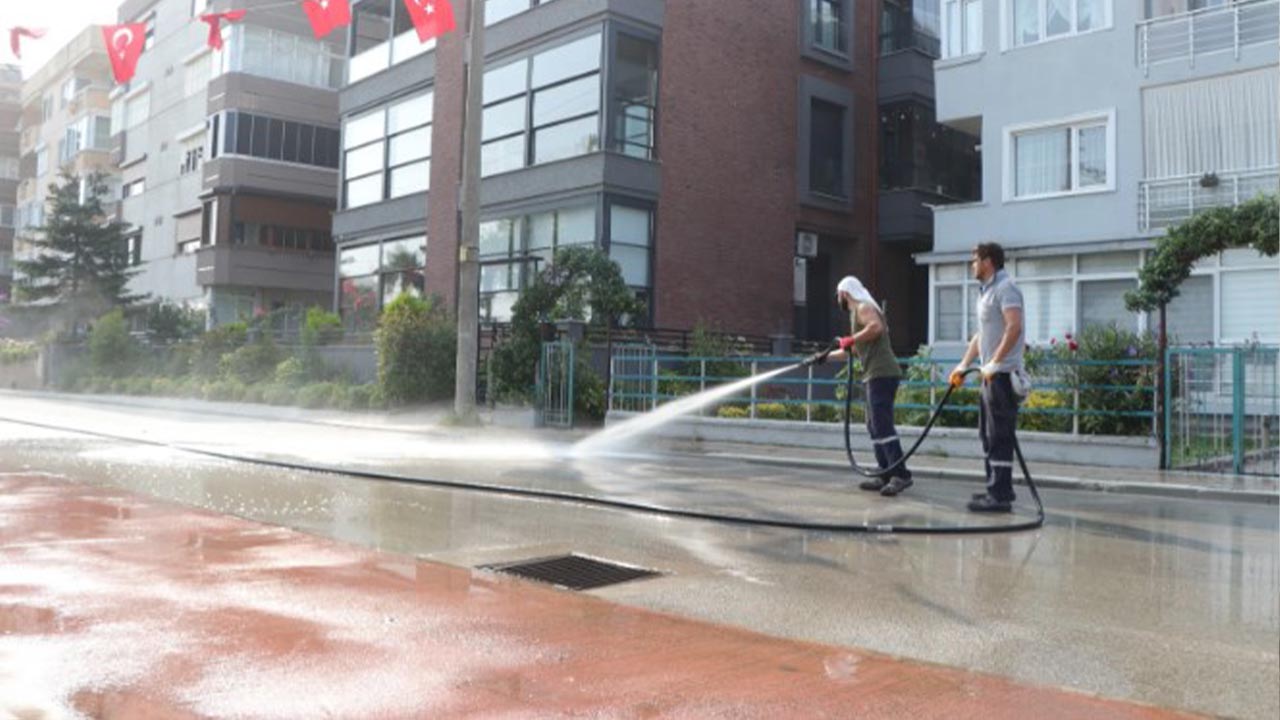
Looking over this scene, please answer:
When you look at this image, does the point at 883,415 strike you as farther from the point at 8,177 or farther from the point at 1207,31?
the point at 8,177

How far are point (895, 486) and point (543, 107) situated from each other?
17132 mm

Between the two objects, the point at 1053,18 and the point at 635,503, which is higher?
the point at 1053,18

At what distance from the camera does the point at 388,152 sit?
29.8 m

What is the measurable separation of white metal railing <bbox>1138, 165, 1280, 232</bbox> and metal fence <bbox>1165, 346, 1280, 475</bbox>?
6502mm

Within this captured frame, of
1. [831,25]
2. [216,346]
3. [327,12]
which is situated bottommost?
[216,346]

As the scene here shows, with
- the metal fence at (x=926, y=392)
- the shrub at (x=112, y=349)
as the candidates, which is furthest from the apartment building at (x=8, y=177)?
the metal fence at (x=926, y=392)

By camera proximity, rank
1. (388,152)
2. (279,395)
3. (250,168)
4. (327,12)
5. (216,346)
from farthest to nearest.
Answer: (250,168) → (216,346) → (388,152) → (279,395) → (327,12)

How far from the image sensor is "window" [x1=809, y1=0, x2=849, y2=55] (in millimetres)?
27125

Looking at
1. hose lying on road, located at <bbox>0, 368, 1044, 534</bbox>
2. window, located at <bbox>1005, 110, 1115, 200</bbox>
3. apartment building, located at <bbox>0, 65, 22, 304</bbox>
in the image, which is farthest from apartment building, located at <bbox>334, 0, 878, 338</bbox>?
apartment building, located at <bbox>0, 65, 22, 304</bbox>

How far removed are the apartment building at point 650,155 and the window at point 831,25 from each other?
57 mm

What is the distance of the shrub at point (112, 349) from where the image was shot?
121 ft

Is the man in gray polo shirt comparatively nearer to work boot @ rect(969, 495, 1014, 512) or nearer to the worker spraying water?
work boot @ rect(969, 495, 1014, 512)

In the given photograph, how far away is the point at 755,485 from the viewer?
1034 centimetres

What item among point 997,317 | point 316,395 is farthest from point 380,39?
point 997,317
